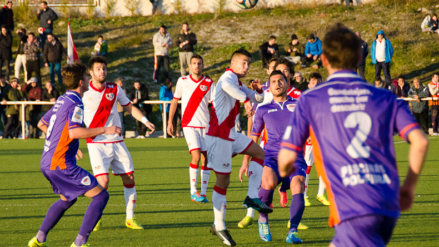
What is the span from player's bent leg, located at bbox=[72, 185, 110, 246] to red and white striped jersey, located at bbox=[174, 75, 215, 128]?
11.4 ft

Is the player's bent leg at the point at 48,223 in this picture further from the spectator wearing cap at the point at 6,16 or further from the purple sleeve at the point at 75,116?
the spectator wearing cap at the point at 6,16

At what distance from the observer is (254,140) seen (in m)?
5.80

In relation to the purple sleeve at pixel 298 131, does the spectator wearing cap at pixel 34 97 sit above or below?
below

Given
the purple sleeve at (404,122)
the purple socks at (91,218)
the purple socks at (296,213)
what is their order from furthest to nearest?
the purple socks at (296,213), the purple socks at (91,218), the purple sleeve at (404,122)

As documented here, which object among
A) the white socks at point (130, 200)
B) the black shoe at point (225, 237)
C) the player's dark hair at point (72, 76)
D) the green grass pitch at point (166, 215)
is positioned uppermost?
the player's dark hair at point (72, 76)

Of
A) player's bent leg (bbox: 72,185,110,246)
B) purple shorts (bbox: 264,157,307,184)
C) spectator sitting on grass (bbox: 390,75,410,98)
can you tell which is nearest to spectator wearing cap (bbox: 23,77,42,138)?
spectator sitting on grass (bbox: 390,75,410,98)

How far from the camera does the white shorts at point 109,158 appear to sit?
5840 mm

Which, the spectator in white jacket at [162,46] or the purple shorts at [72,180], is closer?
the purple shorts at [72,180]

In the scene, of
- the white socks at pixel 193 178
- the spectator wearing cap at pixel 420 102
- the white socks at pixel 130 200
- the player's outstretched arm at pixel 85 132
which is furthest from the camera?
the spectator wearing cap at pixel 420 102

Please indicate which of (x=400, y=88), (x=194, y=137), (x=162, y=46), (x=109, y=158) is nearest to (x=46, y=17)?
(x=162, y=46)

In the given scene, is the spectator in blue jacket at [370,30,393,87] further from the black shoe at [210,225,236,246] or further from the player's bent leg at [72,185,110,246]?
the player's bent leg at [72,185,110,246]

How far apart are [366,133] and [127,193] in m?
3.87

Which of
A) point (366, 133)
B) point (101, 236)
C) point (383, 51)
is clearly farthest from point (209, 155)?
point (383, 51)

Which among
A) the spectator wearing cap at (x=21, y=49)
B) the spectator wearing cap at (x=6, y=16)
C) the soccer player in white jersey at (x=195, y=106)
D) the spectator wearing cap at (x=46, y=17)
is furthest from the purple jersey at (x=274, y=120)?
the spectator wearing cap at (x=6, y=16)
